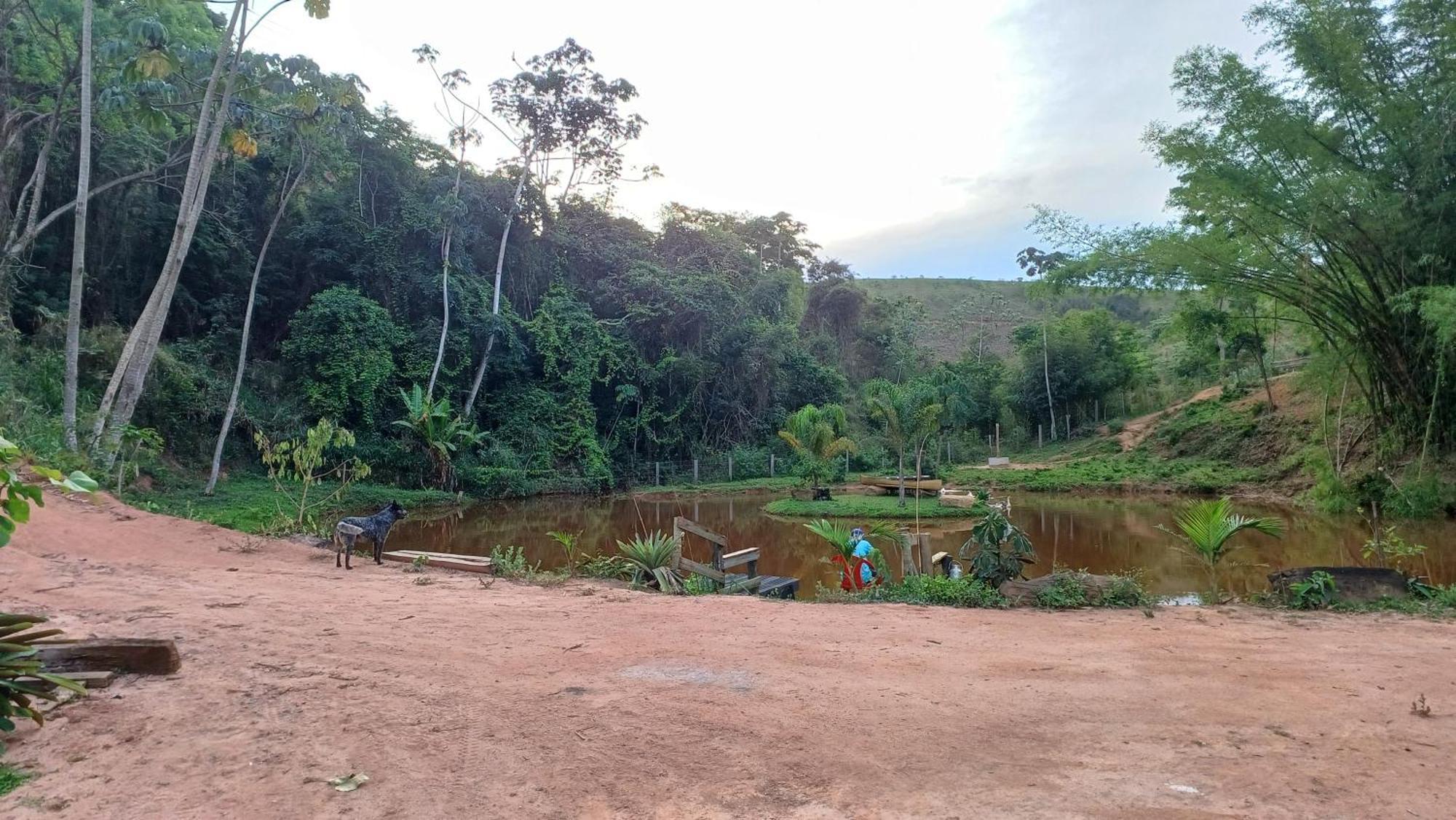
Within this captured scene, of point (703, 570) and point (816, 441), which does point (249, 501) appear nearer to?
point (703, 570)

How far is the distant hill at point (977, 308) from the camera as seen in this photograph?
180ft

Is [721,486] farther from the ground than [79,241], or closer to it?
closer to it

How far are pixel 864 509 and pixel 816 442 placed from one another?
11.4 feet

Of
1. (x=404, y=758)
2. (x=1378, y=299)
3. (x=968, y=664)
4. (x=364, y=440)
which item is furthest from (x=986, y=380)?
(x=404, y=758)

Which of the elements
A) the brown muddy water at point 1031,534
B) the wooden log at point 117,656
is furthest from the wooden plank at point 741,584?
the wooden log at point 117,656

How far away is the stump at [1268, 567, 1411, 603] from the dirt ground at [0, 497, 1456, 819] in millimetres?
920

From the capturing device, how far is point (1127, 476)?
25.5m

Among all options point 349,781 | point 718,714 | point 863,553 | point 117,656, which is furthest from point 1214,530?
point 117,656

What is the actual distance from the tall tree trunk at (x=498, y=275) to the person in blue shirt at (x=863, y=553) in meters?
17.3

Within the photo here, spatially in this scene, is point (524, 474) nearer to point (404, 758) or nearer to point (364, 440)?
point (364, 440)

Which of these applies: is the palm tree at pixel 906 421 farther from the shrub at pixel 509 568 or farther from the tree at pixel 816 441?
the shrub at pixel 509 568

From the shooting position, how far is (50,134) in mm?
14266

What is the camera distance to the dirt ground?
3111mm

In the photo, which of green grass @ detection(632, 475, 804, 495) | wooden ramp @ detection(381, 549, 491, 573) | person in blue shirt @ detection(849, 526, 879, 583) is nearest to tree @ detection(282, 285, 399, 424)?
green grass @ detection(632, 475, 804, 495)
